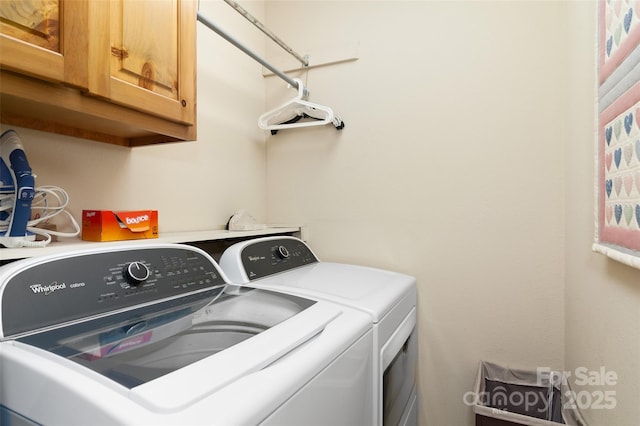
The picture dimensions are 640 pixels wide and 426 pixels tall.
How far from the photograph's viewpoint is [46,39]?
2.35ft

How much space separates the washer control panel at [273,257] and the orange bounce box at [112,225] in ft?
1.23

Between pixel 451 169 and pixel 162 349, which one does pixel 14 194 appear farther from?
pixel 451 169

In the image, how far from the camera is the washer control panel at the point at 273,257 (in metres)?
1.29

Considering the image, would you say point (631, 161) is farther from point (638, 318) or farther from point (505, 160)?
point (505, 160)

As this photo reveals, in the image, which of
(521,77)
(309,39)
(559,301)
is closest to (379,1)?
(309,39)

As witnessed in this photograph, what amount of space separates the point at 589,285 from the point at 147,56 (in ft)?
5.17

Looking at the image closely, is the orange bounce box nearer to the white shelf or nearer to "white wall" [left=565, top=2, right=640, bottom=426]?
the white shelf

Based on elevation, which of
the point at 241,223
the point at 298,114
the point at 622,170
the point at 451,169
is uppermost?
the point at 298,114

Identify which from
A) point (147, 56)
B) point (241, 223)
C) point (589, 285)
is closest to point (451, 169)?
point (589, 285)

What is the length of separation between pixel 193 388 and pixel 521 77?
1750 millimetres

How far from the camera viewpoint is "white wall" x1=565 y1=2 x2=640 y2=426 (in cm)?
83

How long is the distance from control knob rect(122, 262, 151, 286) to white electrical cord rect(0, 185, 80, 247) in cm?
20

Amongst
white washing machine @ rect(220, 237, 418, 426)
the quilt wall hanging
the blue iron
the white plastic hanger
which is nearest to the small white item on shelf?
white washing machine @ rect(220, 237, 418, 426)

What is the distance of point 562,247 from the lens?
1.46 meters
